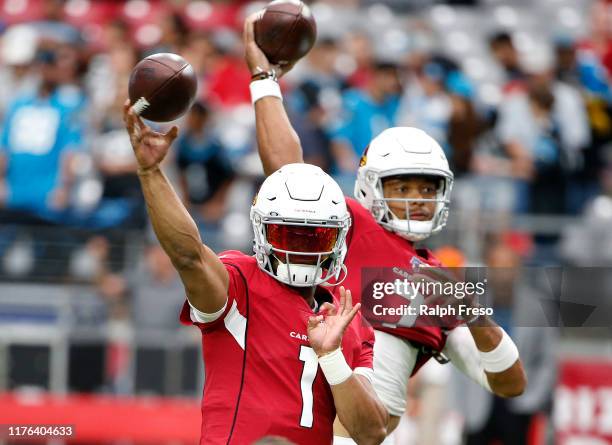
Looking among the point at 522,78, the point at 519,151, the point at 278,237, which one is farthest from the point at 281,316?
the point at 522,78

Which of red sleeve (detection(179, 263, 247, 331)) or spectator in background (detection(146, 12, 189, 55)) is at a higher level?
spectator in background (detection(146, 12, 189, 55))

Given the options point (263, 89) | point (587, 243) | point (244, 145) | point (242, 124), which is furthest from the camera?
point (242, 124)

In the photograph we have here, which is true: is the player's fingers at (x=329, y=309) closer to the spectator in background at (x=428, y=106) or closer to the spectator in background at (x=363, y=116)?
the spectator in background at (x=363, y=116)

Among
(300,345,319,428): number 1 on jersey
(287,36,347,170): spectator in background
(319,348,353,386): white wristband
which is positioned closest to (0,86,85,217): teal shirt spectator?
(287,36,347,170): spectator in background

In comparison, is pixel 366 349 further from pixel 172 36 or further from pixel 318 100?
pixel 172 36

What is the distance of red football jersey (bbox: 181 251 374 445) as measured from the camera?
13.8 feet

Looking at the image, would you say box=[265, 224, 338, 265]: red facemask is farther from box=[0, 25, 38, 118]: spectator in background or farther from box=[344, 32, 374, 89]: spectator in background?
box=[344, 32, 374, 89]: spectator in background

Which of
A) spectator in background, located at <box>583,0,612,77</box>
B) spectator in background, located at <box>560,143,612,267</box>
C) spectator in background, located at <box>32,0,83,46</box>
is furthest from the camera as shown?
spectator in background, located at <box>583,0,612,77</box>

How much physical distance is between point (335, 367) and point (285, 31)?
1847mm

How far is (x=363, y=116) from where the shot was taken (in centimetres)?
1112

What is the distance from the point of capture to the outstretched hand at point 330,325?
4164 mm

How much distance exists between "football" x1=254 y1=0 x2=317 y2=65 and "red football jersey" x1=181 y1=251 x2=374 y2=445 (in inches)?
56.6

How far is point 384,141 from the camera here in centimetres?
539

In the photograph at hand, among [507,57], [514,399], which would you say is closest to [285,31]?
[514,399]
